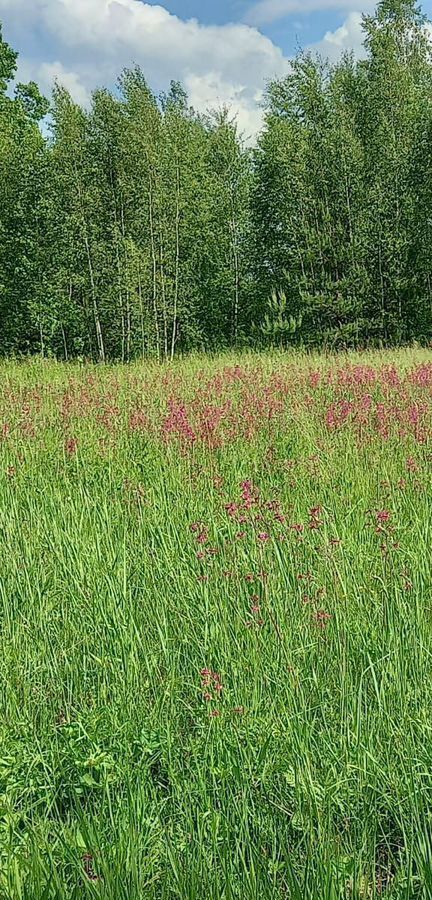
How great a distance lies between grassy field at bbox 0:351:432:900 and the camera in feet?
5.26

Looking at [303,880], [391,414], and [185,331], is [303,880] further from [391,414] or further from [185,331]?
[185,331]

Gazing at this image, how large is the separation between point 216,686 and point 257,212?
2307 cm

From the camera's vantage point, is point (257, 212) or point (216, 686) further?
point (257, 212)

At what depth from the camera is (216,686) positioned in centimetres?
226

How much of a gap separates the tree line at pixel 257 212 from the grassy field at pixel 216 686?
1696 centimetres

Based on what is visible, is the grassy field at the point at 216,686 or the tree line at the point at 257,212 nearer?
the grassy field at the point at 216,686

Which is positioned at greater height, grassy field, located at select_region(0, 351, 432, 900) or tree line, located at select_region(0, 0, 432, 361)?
tree line, located at select_region(0, 0, 432, 361)

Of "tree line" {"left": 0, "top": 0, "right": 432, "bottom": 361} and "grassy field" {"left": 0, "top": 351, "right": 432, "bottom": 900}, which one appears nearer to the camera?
"grassy field" {"left": 0, "top": 351, "right": 432, "bottom": 900}

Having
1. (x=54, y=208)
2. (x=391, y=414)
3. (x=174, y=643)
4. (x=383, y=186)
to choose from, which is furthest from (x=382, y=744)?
(x=383, y=186)

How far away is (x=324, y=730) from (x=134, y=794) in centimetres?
58

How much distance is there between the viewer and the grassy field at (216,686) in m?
1.60

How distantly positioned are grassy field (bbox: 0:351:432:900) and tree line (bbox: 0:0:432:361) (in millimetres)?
16958

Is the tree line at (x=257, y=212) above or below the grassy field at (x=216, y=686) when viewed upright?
above

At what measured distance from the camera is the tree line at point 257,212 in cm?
2064
